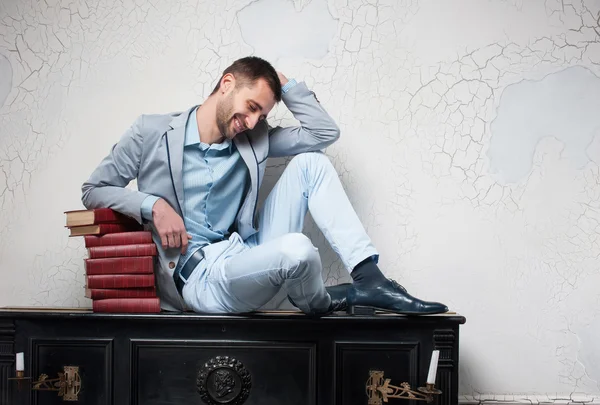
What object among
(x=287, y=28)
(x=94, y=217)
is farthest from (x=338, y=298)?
(x=287, y=28)

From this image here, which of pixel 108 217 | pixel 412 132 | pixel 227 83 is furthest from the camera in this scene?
pixel 412 132

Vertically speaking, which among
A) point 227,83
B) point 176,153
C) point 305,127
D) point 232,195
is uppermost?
point 227,83

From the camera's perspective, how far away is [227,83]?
2150 mm

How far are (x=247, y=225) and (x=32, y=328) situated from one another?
2.32 feet

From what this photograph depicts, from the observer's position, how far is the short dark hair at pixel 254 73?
2115 millimetres

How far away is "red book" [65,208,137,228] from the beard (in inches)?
16.2

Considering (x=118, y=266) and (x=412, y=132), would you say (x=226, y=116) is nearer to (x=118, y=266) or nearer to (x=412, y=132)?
(x=118, y=266)

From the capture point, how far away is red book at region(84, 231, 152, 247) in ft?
6.59

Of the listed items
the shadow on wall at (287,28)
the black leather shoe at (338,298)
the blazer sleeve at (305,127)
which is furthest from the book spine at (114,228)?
the shadow on wall at (287,28)

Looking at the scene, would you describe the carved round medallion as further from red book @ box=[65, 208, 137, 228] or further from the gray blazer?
red book @ box=[65, 208, 137, 228]

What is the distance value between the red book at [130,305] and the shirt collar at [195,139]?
19.6 inches

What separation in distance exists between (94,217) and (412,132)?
4.01 feet

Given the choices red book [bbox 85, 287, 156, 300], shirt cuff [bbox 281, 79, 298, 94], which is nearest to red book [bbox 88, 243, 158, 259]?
red book [bbox 85, 287, 156, 300]

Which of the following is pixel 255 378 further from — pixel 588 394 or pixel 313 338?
pixel 588 394
